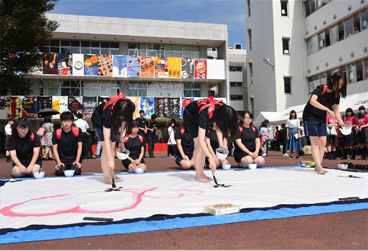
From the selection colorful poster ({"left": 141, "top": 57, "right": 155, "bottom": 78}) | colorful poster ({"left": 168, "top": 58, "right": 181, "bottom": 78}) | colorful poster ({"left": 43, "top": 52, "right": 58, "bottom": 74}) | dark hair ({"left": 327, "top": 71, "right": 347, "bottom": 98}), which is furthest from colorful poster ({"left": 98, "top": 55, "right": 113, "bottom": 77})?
dark hair ({"left": 327, "top": 71, "right": 347, "bottom": 98})

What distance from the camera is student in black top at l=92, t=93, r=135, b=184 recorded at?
4.10 metres

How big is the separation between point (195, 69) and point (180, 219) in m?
22.0

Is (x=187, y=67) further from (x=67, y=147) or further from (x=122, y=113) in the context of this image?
(x=122, y=113)

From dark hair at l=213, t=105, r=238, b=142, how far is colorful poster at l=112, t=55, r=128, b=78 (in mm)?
19571

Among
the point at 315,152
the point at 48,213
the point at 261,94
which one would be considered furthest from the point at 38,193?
the point at 261,94

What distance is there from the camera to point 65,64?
22.0 meters

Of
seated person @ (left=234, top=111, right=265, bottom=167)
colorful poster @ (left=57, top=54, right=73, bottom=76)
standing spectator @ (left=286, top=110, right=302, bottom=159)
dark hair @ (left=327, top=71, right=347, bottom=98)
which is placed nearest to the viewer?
dark hair @ (left=327, top=71, right=347, bottom=98)

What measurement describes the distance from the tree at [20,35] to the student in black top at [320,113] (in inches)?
527

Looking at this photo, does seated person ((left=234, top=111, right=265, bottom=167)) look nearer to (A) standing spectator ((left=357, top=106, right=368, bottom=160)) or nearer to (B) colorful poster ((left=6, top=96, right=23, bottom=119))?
(A) standing spectator ((left=357, top=106, right=368, bottom=160))

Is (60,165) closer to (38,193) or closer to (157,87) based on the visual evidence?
(38,193)

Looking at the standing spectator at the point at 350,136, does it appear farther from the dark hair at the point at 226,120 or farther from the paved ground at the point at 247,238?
the paved ground at the point at 247,238

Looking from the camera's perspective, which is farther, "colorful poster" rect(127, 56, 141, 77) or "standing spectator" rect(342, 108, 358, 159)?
"colorful poster" rect(127, 56, 141, 77)

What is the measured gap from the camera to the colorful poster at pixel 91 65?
73.1 ft

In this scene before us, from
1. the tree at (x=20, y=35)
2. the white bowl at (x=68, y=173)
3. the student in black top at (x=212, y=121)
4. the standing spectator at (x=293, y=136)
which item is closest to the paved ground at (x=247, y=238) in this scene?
the student in black top at (x=212, y=121)
